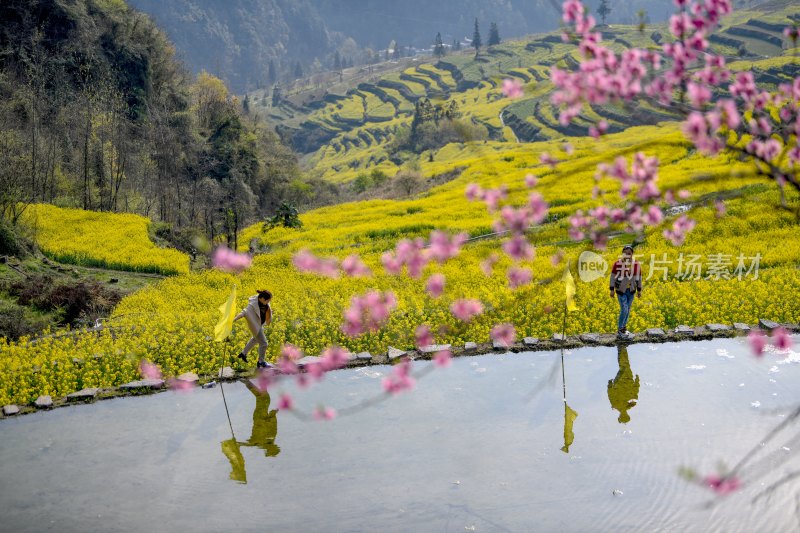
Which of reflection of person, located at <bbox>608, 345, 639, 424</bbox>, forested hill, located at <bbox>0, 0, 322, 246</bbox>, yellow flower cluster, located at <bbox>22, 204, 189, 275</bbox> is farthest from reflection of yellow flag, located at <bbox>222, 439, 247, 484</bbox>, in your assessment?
Result: forested hill, located at <bbox>0, 0, 322, 246</bbox>

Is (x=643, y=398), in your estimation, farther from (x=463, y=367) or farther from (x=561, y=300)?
(x=561, y=300)

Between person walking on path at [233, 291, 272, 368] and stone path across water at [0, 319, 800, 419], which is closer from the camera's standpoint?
person walking on path at [233, 291, 272, 368]

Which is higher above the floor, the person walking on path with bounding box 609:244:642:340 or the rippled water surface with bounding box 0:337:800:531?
the person walking on path with bounding box 609:244:642:340

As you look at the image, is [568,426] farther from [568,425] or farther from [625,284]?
[625,284]

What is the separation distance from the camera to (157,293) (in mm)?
24625

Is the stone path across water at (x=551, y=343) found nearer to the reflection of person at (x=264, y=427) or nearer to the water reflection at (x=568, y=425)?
the reflection of person at (x=264, y=427)

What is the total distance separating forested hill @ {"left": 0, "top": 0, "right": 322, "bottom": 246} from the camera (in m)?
45.3

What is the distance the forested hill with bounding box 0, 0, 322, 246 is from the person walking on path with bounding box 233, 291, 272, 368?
2438cm

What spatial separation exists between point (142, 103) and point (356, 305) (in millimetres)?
61223

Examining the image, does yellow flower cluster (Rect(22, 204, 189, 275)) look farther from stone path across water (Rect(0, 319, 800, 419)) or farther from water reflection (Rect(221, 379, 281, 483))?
water reflection (Rect(221, 379, 281, 483))

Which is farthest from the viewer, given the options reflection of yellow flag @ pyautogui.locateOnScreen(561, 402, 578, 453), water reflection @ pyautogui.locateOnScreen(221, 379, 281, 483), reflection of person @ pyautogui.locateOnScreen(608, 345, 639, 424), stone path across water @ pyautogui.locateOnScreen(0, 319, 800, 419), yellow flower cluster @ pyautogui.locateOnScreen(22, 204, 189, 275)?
yellow flower cluster @ pyautogui.locateOnScreen(22, 204, 189, 275)

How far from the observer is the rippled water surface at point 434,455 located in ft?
33.0

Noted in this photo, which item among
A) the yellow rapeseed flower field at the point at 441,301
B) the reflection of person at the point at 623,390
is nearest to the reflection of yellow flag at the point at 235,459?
the yellow rapeseed flower field at the point at 441,301

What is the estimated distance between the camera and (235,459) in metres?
11.9
